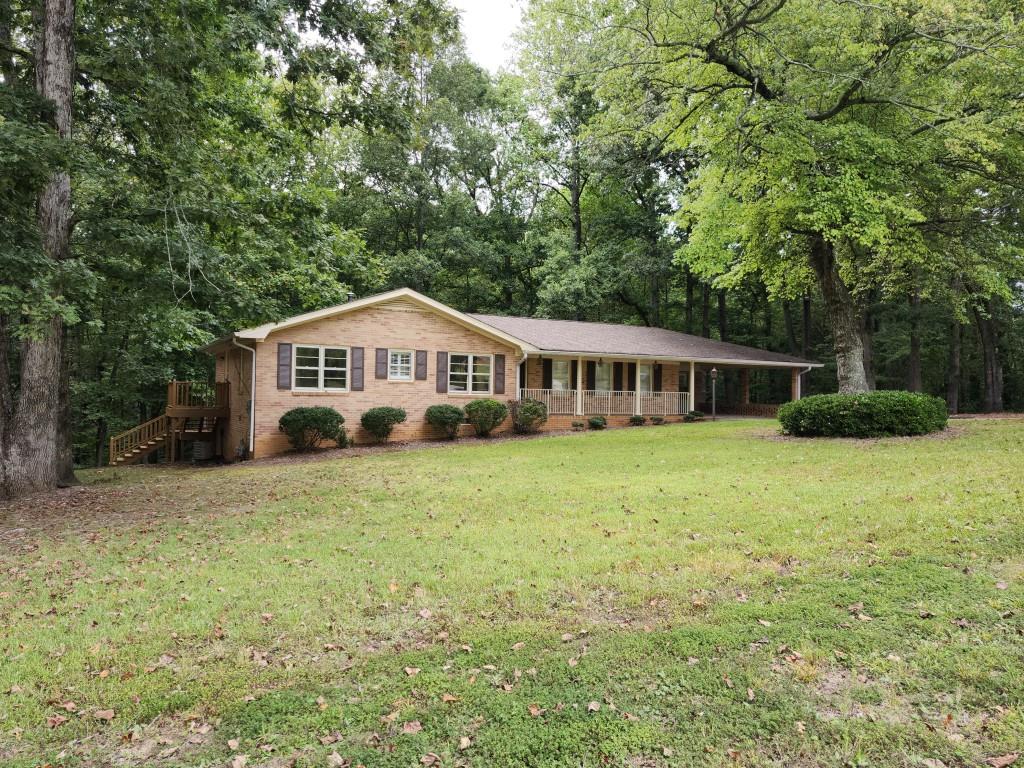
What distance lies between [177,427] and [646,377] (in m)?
17.9

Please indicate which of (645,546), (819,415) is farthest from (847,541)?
(819,415)

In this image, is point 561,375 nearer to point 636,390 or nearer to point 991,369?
point 636,390

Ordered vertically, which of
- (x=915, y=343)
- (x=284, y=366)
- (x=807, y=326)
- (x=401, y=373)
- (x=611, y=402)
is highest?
(x=807, y=326)

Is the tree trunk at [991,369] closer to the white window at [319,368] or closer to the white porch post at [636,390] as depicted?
the white porch post at [636,390]

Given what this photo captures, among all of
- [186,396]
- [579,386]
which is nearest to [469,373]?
[579,386]

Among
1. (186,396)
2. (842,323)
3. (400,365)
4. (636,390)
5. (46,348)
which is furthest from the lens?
(636,390)

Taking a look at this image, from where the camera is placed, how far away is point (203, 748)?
3.19 meters

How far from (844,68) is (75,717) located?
1765 centimetres

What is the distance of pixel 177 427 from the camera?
20.4m

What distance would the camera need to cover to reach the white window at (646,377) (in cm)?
2530

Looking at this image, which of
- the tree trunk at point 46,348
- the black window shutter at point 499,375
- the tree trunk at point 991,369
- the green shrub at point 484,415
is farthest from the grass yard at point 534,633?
the tree trunk at point 991,369

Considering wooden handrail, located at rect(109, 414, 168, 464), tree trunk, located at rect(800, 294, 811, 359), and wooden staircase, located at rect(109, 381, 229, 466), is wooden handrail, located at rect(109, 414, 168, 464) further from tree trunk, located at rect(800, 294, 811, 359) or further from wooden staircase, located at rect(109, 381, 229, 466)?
tree trunk, located at rect(800, 294, 811, 359)

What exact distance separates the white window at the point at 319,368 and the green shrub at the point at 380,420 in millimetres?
1206

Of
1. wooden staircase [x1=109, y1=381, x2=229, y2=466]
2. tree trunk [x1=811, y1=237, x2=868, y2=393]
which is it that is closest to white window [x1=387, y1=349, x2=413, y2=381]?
wooden staircase [x1=109, y1=381, x2=229, y2=466]
